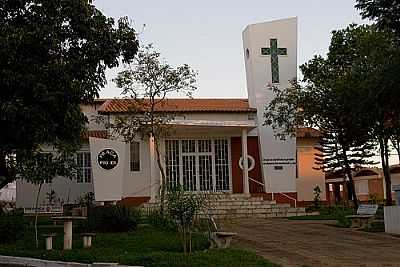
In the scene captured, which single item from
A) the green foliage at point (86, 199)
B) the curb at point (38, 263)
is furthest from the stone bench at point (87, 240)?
the green foliage at point (86, 199)

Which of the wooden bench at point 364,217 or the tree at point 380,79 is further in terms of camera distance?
the wooden bench at point 364,217

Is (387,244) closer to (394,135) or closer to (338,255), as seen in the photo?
(338,255)

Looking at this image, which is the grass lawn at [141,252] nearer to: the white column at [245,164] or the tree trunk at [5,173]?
the tree trunk at [5,173]

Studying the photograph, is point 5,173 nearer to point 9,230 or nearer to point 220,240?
point 9,230

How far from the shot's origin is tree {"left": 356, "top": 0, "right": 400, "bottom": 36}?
49.1 ft

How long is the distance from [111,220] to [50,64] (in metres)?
5.54

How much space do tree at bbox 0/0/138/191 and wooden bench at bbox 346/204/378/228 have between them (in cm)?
918

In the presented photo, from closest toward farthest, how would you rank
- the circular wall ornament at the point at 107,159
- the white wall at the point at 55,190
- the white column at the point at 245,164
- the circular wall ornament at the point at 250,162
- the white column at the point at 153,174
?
the circular wall ornament at the point at 107,159 → the white column at the point at 153,174 → the white column at the point at 245,164 → the white wall at the point at 55,190 → the circular wall ornament at the point at 250,162

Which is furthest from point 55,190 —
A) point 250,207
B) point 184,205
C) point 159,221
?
point 184,205

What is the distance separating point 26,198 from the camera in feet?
89.7

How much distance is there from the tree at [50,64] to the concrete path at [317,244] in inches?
216

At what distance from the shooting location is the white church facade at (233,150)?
26.6m

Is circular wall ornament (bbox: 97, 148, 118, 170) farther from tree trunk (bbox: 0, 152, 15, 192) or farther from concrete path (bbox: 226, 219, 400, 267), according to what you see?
concrete path (bbox: 226, 219, 400, 267)

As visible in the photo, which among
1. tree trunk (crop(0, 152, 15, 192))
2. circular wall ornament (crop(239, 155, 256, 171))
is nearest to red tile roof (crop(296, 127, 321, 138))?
circular wall ornament (crop(239, 155, 256, 171))
